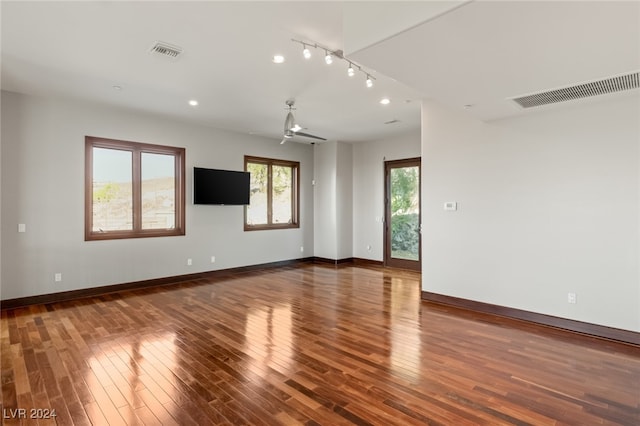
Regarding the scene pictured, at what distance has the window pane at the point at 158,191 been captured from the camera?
6.02 m

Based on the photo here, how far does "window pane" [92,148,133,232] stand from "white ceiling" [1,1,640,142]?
101 cm

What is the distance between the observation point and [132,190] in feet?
19.3

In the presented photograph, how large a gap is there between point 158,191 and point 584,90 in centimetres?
633

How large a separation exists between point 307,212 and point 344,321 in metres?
4.80

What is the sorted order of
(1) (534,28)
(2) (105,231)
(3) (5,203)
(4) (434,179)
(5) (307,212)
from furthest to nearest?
1. (5) (307,212)
2. (2) (105,231)
3. (4) (434,179)
4. (3) (5,203)
5. (1) (534,28)

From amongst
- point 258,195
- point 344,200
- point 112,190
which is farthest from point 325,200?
point 112,190

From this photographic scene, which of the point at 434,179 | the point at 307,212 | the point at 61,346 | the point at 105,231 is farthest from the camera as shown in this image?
the point at 307,212

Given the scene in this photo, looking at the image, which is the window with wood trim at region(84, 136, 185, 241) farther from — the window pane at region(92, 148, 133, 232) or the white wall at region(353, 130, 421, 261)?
the white wall at region(353, 130, 421, 261)

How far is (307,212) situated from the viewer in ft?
28.3

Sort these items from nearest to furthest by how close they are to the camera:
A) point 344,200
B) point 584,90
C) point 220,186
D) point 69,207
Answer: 1. point 584,90
2. point 69,207
3. point 220,186
4. point 344,200

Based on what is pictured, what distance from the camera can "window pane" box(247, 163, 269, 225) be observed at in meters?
7.59

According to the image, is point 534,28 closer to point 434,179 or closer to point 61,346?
point 434,179

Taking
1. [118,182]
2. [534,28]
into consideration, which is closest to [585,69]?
[534,28]

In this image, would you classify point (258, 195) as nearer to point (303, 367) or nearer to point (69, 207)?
point (69, 207)
